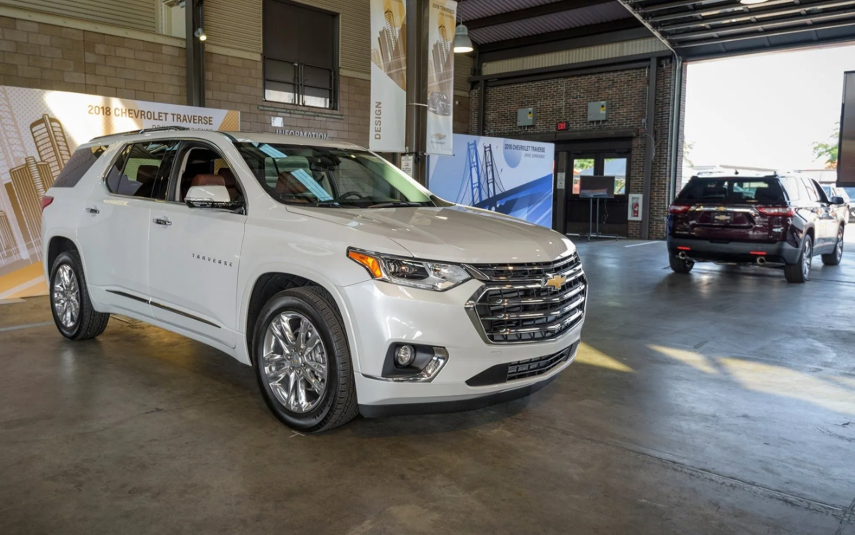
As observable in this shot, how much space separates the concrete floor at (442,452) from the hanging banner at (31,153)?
9.46 ft

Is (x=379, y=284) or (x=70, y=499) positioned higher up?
(x=379, y=284)

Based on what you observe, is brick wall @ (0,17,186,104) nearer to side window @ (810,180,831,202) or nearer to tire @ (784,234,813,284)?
tire @ (784,234,813,284)

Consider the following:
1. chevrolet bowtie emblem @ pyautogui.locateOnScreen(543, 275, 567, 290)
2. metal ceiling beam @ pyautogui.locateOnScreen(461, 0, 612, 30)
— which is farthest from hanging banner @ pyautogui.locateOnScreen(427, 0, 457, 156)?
metal ceiling beam @ pyautogui.locateOnScreen(461, 0, 612, 30)

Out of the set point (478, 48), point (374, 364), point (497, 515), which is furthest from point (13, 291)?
point (478, 48)

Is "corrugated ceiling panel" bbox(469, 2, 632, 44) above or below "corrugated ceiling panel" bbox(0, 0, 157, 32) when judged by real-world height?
above

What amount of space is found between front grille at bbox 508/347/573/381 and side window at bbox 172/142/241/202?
7.33 feet

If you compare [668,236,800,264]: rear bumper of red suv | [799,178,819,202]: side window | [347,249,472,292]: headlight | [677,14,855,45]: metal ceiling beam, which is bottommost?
[668,236,800,264]: rear bumper of red suv

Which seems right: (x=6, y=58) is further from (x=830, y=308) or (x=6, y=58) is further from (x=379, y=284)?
(x=830, y=308)

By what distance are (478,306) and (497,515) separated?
985 millimetres

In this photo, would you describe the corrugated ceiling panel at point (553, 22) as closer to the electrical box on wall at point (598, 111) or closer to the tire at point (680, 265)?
the electrical box on wall at point (598, 111)

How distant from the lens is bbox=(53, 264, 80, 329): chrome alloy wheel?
5523 mm

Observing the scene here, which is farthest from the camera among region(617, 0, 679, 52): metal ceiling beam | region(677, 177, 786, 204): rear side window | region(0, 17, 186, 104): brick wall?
region(617, 0, 679, 52): metal ceiling beam

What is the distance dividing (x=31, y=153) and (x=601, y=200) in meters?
15.7

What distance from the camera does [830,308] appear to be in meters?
8.02
